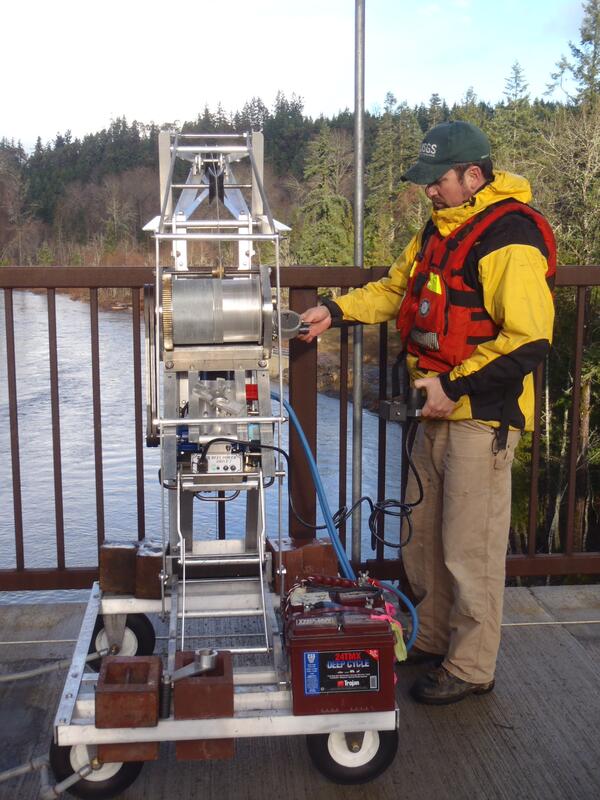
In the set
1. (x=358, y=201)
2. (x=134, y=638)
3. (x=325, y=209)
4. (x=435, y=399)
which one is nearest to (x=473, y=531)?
(x=435, y=399)

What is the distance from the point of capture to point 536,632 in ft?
10.2

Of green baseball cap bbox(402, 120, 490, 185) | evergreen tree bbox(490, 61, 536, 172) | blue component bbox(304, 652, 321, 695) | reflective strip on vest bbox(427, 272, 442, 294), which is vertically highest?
evergreen tree bbox(490, 61, 536, 172)

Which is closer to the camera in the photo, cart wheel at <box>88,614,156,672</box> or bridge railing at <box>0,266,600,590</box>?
cart wheel at <box>88,614,156,672</box>

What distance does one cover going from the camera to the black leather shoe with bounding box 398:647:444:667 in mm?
2936

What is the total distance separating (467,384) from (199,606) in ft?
3.20

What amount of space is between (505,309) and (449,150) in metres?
0.51

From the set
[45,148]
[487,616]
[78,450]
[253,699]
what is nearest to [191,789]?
[253,699]

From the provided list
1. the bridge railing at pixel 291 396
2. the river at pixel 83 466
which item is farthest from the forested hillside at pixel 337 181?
the bridge railing at pixel 291 396

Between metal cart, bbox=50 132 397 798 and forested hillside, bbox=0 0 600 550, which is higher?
forested hillside, bbox=0 0 600 550

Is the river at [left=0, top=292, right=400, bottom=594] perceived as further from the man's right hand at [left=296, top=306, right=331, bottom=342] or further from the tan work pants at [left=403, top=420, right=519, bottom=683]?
the tan work pants at [left=403, top=420, right=519, bottom=683]

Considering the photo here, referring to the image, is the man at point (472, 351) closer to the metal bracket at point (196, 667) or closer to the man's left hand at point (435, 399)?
the man's left hand at point (435, 399)

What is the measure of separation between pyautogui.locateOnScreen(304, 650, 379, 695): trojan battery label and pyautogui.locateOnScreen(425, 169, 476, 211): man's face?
1.31 m

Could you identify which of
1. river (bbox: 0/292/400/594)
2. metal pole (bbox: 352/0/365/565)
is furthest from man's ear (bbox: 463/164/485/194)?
river (bbox: 0/292/400/594)

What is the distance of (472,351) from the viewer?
2.54m
